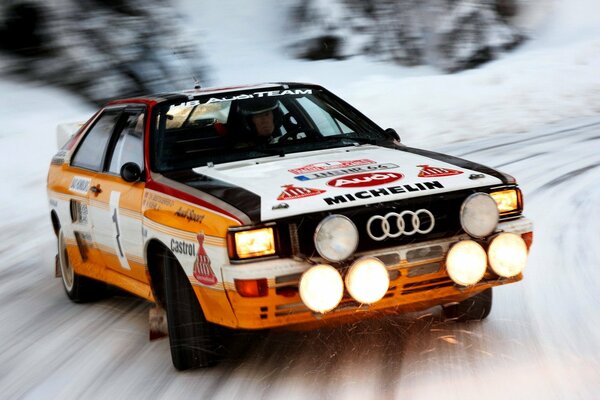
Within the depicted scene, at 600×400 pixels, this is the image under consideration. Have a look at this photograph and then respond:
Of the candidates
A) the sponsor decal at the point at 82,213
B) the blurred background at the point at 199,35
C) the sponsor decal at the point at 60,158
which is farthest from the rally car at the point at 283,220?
the blurred background at the point at 199,35

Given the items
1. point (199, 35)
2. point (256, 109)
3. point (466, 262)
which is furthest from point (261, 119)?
point (199, 35)

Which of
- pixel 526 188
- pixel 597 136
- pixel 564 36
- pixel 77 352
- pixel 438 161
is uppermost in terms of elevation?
pixel 438 161

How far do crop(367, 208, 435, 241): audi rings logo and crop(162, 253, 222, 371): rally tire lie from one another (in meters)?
0.92

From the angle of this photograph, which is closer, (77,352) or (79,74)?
(77,352)

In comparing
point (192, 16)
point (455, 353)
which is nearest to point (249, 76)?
point (192, 16)

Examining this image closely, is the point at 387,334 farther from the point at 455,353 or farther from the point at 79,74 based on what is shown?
the point at 79,74

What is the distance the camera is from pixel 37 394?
484 centimetres

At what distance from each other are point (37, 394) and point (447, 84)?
13.7 metres

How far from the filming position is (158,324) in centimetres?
534

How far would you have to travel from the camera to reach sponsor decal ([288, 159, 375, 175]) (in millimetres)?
5000

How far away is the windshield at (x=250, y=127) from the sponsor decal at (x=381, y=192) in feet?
3.49

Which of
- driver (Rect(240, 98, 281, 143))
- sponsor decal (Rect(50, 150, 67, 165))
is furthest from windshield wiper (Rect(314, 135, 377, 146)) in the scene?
sponsor decal (Rect(50, 150, 67, 165))

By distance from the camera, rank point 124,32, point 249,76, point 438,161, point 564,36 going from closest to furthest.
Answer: point 438,161 < point 124,32 < point 249,76 < point 564,36

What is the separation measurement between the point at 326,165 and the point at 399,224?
0.73 m
